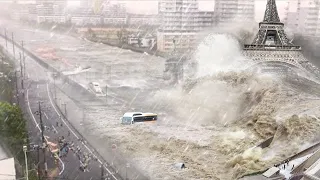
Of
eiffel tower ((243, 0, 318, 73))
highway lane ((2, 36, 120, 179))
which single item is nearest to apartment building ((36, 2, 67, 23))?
highway lane ((2, 36, 120, 179))

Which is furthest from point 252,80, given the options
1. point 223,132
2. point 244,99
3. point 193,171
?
point 193,171

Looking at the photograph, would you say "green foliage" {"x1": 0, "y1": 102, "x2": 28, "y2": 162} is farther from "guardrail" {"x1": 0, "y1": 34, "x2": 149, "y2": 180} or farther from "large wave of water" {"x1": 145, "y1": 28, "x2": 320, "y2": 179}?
"large wave of water" {"x1": 145, "y1": 28, "x2": 320, "y2": 179}

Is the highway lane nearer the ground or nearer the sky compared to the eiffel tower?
nearer the ground

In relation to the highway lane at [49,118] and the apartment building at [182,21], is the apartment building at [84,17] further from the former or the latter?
the apartment building at [182,21]

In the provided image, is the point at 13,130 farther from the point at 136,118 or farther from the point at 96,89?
the point at 96,89

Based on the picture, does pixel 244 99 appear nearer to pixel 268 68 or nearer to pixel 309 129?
pixel 268 68

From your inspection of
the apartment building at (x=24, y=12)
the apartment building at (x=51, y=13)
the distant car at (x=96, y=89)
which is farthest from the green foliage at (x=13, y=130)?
the apartment building at (x=51, y=13)
